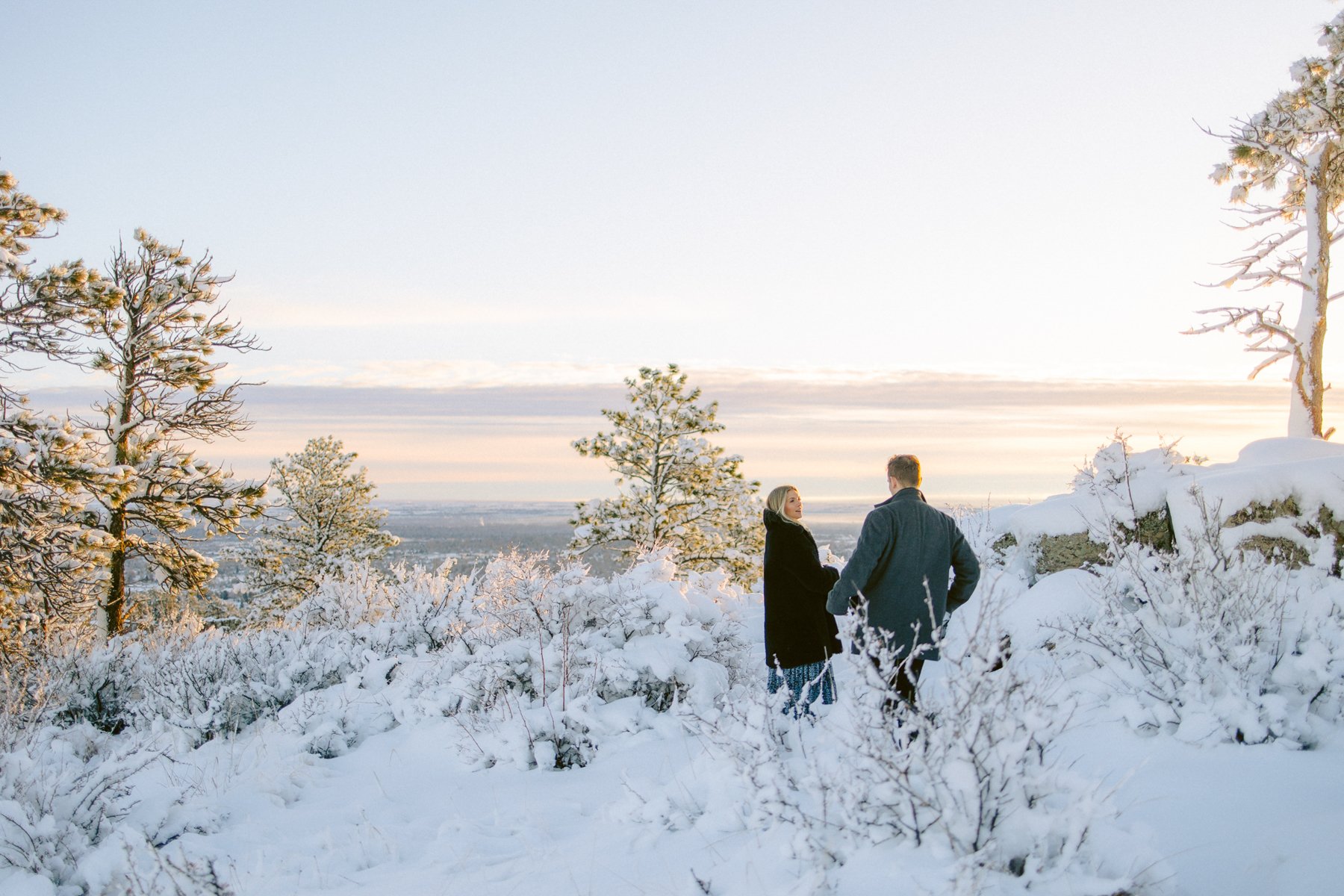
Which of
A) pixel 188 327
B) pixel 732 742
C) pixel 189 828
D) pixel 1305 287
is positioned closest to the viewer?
pixel 732 742

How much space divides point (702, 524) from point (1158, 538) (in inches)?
619

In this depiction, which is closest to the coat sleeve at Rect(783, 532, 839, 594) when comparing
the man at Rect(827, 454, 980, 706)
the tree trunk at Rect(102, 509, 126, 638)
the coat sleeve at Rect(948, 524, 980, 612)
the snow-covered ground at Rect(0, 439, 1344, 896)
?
the man at Rect(827, 454, 980, 706)

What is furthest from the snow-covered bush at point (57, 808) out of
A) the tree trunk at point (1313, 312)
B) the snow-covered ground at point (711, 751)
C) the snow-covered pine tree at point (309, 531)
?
the snow-covered pine tree at point (309, 531)

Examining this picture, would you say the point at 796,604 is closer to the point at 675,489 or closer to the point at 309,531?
the point at 675,489

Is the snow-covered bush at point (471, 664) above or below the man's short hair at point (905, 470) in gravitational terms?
below

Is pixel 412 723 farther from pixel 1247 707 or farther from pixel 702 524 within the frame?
pixel 702 524

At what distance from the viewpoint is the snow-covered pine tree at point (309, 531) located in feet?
94.4

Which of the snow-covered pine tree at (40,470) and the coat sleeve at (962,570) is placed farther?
the snow-covered pine tree at (40,470)

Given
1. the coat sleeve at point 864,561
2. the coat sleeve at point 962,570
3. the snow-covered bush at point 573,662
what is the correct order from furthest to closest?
1. the snow-covered bush at point 573,662
2. the coat sleeve at point 962,570
3. the coat sleeve at point 864,561

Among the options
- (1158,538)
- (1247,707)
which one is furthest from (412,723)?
(1158,538)

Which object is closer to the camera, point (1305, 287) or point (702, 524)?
point (1305, 287)

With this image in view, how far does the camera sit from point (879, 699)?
2.75 metres

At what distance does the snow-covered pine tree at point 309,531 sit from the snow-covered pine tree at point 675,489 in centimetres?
1132

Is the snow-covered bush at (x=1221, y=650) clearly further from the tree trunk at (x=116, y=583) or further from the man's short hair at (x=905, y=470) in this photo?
the tree trunk at (x=116, y=583)
